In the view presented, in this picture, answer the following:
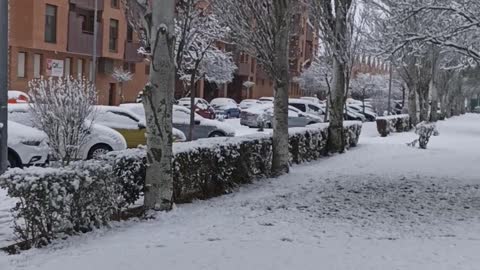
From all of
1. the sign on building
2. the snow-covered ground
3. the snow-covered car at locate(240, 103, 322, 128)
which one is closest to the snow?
the snow-covered ground

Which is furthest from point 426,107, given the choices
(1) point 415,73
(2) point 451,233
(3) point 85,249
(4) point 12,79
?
(3) point 85,249

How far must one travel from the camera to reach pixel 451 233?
7406 millimetres

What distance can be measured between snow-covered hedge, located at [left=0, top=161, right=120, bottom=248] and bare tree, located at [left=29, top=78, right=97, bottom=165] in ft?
16.3

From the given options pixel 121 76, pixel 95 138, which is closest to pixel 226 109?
pixel 121 76

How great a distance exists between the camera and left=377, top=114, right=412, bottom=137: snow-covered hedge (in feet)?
94.4

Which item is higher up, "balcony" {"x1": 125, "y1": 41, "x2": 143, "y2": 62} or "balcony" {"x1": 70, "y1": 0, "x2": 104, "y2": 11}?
"balcony" {"x1": 70, "y1": 0, "x2": 104, "y2": 11}

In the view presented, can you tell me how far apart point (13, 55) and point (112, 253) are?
95.2 ft

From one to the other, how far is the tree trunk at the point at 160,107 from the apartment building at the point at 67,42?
25.5m

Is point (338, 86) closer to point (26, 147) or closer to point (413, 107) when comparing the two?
point (26, 147)

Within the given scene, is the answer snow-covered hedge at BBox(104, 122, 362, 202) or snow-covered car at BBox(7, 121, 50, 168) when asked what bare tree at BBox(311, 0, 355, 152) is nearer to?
snow-covered hedge at BBox(104, 122, 362, 202)

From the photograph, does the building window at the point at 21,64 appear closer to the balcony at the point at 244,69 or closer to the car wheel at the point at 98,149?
the car wheel at the point at 98,149

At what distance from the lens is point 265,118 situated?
32.5 m

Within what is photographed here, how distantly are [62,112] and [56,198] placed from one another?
5841mm

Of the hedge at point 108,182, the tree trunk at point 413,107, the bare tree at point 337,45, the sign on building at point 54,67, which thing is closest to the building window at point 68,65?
the sign on building at point 54,67
